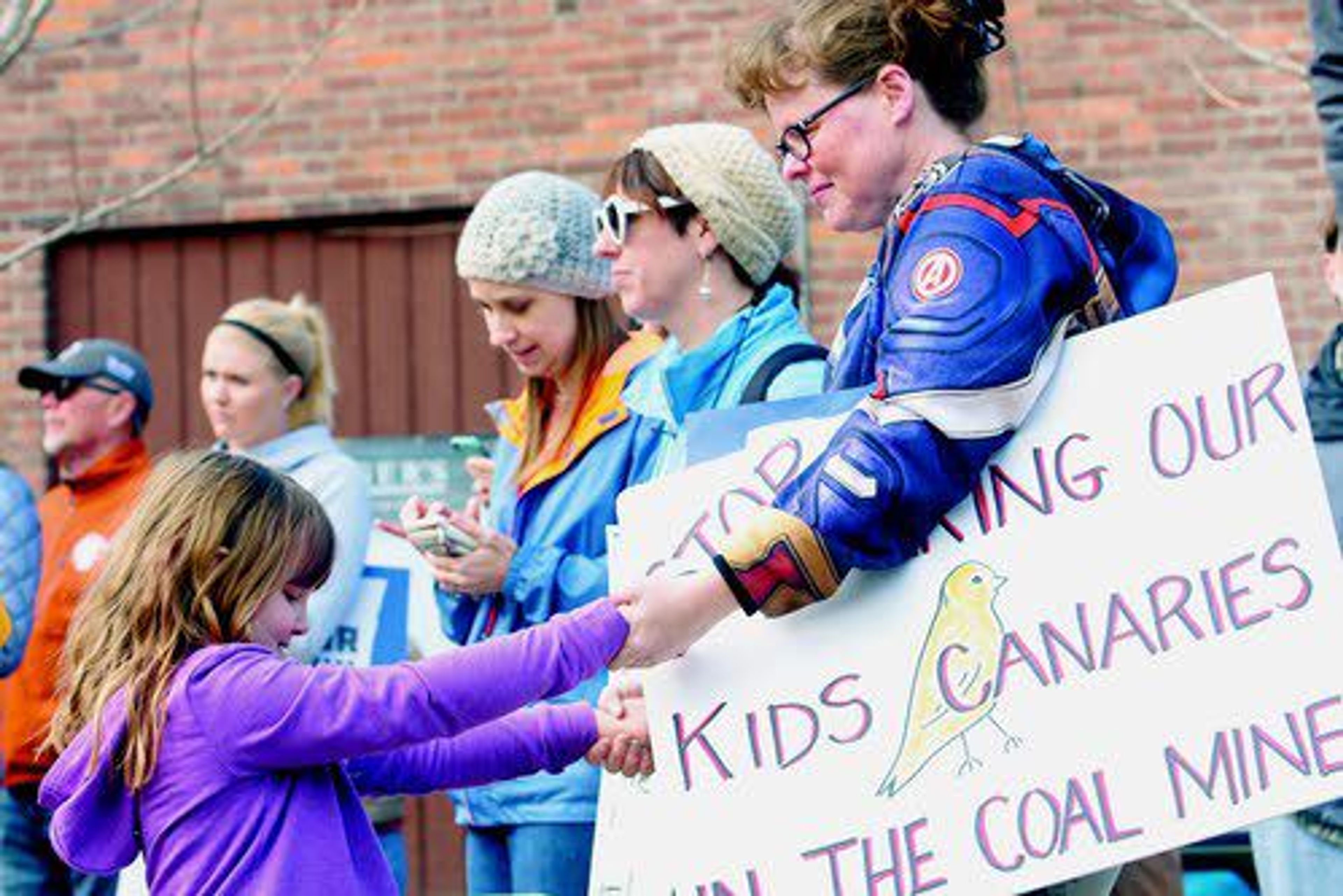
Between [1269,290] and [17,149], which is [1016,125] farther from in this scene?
[1269,290]

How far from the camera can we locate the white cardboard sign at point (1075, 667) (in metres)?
3.06

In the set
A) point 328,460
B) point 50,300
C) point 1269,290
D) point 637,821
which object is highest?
point 50,300

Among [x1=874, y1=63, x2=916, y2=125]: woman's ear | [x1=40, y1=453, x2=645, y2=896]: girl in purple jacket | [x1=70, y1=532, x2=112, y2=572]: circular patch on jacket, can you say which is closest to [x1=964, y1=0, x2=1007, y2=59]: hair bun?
[x1=874, y1=63, x2=916, y2=125]: woman's ear

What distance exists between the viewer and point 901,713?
10.5ft

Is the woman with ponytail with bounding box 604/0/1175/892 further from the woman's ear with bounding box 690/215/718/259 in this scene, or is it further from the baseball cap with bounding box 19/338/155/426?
the baseball cap with bounding box 19/338/155/426

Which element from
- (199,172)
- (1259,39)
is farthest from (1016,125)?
(199,172)

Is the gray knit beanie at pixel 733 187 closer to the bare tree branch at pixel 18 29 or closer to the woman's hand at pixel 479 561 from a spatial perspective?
the woman's hand at pixel 479 561

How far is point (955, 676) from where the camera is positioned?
316cm

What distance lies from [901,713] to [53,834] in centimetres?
135

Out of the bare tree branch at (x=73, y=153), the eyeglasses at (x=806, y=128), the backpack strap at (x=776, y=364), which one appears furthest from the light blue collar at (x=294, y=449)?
the bare tree branch at (x=73, y=153)

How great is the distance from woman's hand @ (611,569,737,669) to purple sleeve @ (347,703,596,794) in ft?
1.62

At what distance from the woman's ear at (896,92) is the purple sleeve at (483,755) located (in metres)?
1.05

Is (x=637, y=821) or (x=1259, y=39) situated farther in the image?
(x=1259, y=39)

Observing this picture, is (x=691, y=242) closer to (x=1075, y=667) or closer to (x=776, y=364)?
(x=776, y=364)
